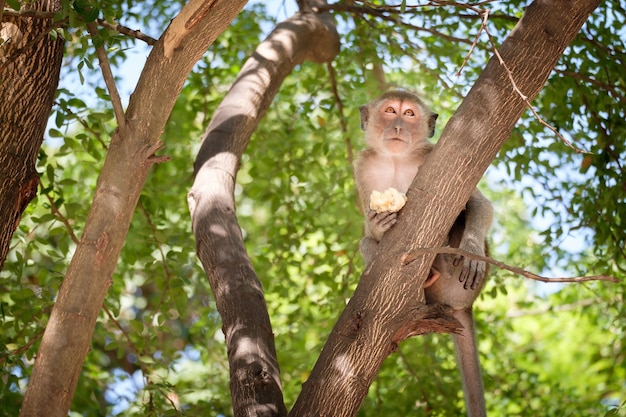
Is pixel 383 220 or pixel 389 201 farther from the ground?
pixel 389 201

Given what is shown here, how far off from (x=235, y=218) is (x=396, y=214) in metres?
0.94

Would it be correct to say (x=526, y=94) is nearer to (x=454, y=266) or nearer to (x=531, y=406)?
(x=454, y=266)

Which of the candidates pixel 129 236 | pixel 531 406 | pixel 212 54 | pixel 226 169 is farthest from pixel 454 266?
pixel 212 54

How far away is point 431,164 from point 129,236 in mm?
A: 2687

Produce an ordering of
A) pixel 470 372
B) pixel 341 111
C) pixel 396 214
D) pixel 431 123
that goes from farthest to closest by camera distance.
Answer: pixel 341 111
pixel 431 123
pixel 470 372
pixel 396 214

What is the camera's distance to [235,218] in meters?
4.18

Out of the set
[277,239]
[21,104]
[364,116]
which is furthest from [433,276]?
[21,104]

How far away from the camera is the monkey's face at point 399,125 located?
485 cm

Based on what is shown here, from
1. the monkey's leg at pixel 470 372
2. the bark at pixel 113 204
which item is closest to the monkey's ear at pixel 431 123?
the monkey's leg at pixel 470 372

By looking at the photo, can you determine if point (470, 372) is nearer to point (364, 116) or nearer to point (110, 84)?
point (364, 116)

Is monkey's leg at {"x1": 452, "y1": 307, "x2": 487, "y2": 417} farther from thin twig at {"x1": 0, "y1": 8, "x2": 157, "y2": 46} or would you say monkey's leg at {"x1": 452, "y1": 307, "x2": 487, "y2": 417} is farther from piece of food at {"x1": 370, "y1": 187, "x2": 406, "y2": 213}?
thin twig at {"x1": 0, "y1": 8, "x2": 157, "y2": 46}

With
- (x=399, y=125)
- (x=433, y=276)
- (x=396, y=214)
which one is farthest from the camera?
(x=399, y=125)

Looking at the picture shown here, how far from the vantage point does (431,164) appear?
135 inches

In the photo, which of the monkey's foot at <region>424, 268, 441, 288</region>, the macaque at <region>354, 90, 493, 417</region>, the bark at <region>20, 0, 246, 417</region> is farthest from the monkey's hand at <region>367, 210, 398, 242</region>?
the bark at <region>20, 0, 246, 417</region>
